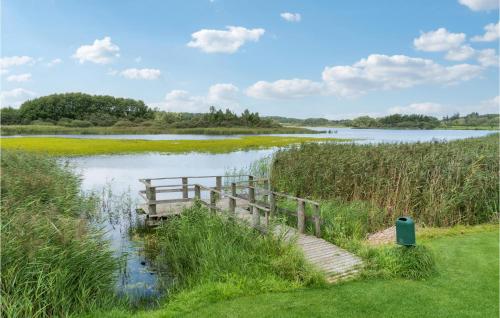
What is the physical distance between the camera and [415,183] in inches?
446

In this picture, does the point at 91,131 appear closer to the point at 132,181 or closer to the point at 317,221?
the point at 132,181

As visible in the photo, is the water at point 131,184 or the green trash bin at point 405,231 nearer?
the green trash bin at point 405,231

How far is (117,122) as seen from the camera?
98062 millimetres

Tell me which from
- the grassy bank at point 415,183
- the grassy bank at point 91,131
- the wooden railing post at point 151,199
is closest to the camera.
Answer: the grassy bank at point 415,183

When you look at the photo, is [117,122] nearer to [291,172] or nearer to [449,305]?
[291,172]

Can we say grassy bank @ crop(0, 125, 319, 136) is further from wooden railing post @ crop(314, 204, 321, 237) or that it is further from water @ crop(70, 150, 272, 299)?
wooden railing post @ crop(314, 204, 321, 237)

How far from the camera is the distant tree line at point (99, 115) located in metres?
96.4

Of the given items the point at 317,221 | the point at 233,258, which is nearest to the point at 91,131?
the point at 317,221

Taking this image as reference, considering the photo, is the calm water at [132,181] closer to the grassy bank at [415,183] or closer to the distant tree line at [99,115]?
the grassy bank at [415,183]

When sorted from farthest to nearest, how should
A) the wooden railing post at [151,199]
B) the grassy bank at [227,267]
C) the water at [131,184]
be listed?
the wooden railing post at [151,199]
the water at [131,184]
the grassy bank at [227,267]

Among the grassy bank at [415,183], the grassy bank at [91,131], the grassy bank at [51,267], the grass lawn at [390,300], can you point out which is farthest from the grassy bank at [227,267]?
the grassy bank at [91,131]

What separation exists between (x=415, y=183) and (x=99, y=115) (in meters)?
107

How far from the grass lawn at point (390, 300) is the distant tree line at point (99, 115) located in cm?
8894

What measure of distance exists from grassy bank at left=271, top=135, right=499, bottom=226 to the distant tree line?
8220 centimetres
